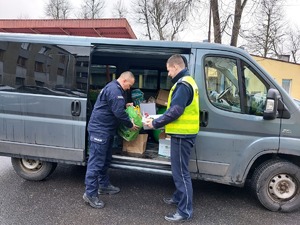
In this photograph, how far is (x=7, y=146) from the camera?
13.8ft

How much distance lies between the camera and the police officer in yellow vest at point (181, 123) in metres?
3.30

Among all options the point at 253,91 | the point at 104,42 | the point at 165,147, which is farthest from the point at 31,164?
the point at 253,91

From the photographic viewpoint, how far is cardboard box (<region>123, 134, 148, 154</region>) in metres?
4.39

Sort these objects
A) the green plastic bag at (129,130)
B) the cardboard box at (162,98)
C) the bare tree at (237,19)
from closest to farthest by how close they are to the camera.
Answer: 1. the green plastic bag at (129,130)
2. the cardboard box at (162,98)
3. the bare tree at (237,19)

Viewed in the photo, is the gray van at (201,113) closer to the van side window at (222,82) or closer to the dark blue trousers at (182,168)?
the van side window at (222,82)

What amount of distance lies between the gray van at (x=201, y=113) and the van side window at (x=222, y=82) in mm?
13

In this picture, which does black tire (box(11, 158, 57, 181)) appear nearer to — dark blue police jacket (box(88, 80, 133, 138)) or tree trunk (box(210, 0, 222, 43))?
dark blue police jacket (box(88, 80, 133, 138))

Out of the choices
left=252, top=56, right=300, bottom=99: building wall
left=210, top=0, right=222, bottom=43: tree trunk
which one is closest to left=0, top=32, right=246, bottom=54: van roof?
left=210, top=0, right=222, bottom=43: tree trunk

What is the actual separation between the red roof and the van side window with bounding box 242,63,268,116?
834 cm

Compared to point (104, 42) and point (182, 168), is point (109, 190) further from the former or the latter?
point (104, 42)

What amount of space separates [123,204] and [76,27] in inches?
398

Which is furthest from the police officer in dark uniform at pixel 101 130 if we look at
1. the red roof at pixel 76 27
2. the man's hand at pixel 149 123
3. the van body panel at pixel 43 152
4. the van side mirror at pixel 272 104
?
the red roof at pixel 76 27

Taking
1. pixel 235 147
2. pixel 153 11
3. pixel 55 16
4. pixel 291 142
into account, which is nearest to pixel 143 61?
pixel 235 147

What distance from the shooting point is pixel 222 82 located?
377 centimetres
